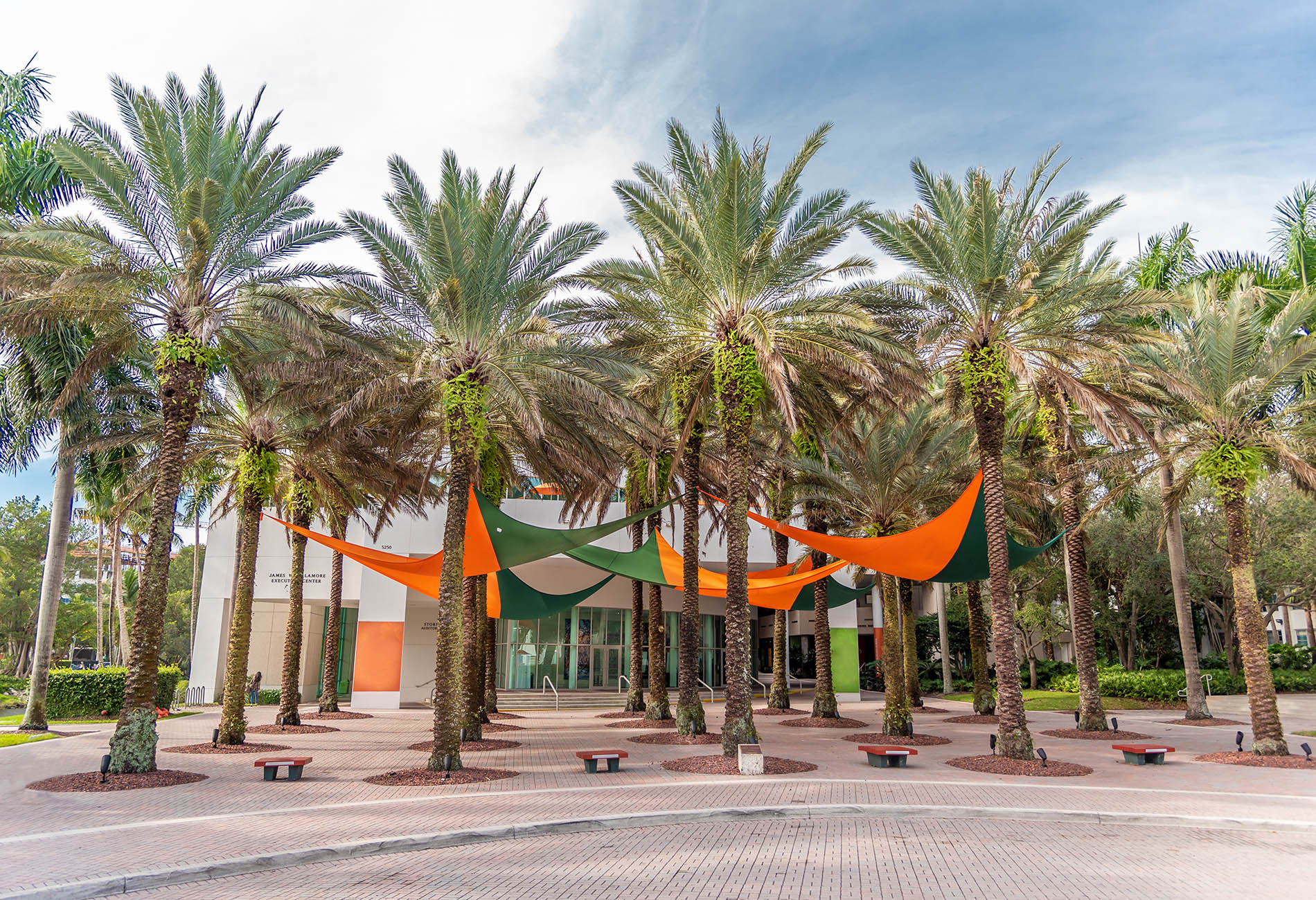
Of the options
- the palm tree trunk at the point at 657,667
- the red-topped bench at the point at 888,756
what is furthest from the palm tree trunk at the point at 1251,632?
the palm tree trunk at the point at 657,667

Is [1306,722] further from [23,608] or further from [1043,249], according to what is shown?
[23,608]

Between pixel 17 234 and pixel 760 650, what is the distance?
4051cm

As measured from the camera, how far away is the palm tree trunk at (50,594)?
18.9 m

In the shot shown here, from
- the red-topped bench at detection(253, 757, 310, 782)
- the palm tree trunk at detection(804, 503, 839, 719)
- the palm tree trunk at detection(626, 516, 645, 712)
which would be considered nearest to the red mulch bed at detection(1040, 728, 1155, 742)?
the palm tree trunk at detection(804, 503, 839, 719)

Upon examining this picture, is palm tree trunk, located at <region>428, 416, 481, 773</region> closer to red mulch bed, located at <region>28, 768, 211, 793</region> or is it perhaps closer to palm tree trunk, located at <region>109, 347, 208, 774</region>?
red mulch bed, located at <region>28, 768, 211, 793</region>

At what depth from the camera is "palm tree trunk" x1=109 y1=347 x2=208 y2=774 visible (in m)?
12.4

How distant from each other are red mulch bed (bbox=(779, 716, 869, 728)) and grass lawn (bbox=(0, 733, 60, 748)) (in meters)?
17.7

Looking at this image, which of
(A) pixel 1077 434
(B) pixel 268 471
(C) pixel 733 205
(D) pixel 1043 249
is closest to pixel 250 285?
(B) pixel 268 471

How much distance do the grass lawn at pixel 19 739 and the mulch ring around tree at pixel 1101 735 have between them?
901 inches

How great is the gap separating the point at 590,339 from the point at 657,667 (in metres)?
10.1

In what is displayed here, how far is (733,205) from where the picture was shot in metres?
14.3

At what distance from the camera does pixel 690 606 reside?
58.7 feet

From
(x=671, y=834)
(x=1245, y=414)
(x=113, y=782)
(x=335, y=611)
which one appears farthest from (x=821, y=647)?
(x=113, y=782)

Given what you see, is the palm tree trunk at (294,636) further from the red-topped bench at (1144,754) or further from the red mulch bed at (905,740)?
the red-topped bench at (1144,754)
